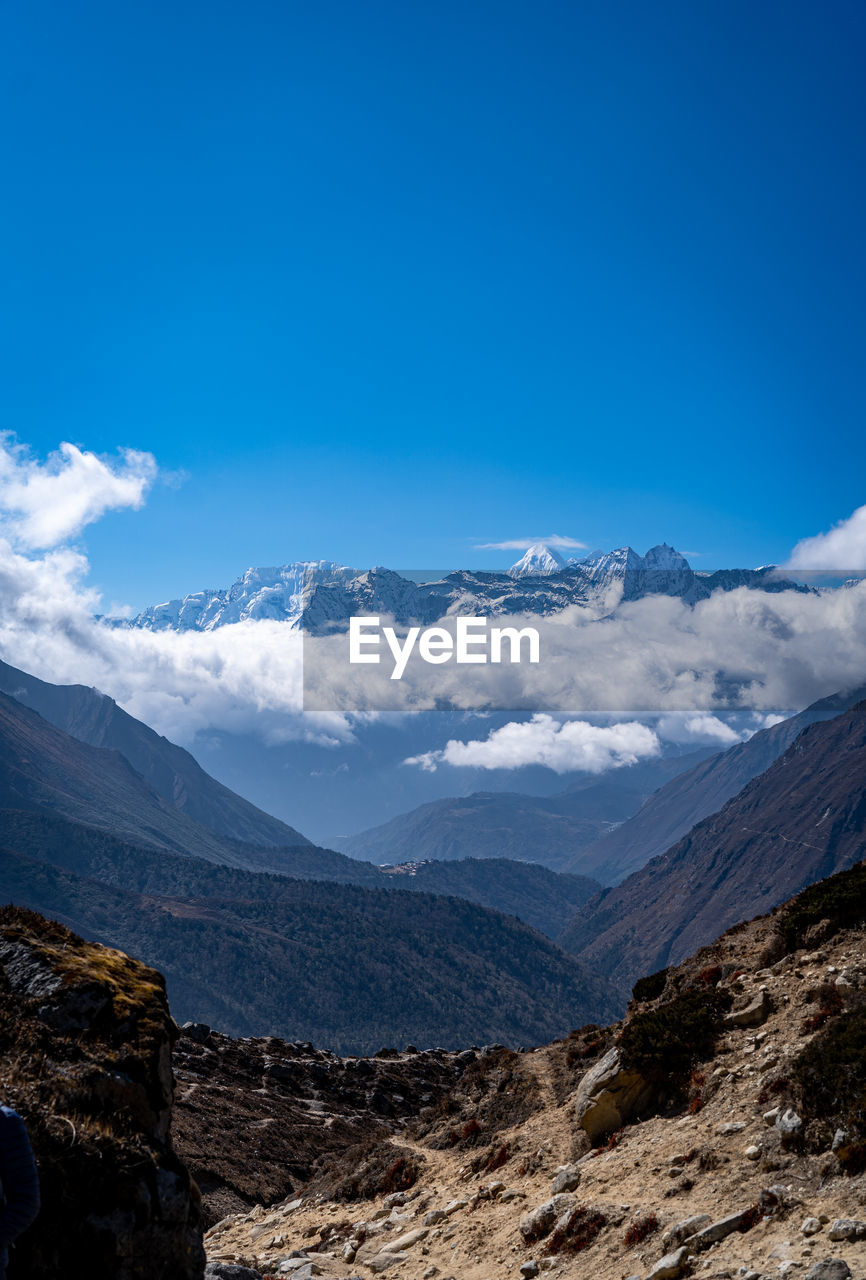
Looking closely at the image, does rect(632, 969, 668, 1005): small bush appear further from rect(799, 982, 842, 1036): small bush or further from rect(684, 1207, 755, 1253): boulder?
rect(684, 1207, 755, 1253): boulder

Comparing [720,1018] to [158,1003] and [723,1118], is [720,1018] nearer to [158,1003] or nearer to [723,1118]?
[723,1118]

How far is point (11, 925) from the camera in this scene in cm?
1833

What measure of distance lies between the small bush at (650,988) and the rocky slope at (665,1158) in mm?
177

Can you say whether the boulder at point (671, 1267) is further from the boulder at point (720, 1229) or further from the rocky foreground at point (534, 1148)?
the boulder at point (720, 1229)

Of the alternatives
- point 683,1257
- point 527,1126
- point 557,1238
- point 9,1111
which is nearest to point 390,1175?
point 527,1126

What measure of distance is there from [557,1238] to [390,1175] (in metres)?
13.3

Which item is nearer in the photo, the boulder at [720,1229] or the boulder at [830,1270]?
the boulder at [830,1270]

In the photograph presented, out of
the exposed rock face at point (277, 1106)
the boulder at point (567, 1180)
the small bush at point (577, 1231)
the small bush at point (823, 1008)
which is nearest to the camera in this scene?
the small bush at point (577, 1231)

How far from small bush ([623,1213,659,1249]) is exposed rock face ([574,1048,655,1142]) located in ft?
24.1

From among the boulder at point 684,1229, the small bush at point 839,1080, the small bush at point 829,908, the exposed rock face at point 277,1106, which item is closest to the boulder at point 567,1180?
the boulder at point 684,1229

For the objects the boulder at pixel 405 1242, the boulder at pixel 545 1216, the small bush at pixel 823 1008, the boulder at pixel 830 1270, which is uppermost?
the small bush at pixel 823 1008

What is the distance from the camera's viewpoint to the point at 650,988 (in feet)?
120

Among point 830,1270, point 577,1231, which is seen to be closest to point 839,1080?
point 830,1270

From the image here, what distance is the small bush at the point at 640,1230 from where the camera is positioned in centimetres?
1906
